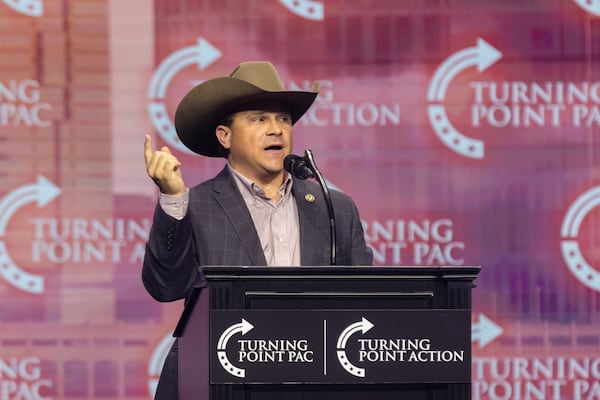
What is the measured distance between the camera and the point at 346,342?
104 inches

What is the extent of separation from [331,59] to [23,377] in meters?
1.93

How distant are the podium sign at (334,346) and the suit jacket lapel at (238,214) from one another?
2.42 ft

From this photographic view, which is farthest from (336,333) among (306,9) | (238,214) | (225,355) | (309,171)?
(306,9)

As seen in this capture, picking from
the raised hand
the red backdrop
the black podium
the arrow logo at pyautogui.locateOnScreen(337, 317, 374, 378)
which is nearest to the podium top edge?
the black podium

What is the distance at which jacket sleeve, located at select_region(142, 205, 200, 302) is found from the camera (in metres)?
3.21

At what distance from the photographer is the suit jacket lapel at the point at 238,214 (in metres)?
3.38

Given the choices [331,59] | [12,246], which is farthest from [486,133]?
[12,246]

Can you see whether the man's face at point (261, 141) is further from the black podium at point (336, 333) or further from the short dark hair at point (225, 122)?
the black podium at point (336, 333)

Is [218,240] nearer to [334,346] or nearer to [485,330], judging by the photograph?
[334,346]

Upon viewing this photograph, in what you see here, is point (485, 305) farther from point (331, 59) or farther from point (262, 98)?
point (262, 98)

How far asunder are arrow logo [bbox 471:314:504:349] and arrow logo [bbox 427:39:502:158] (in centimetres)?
73

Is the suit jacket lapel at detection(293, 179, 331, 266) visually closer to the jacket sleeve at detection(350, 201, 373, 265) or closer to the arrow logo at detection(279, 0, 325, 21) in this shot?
the jacket sleeve at detection(350, 201, 373, 265)

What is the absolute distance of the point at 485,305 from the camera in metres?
5.24

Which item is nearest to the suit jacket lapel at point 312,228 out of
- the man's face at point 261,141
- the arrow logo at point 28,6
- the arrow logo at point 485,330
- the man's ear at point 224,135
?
the man's face at point 261,141
